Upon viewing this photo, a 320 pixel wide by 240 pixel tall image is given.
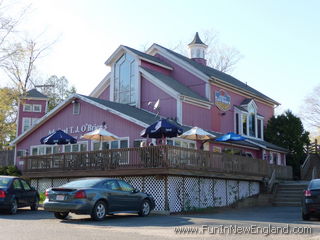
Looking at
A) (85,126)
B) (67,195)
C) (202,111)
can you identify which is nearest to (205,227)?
(67,195)

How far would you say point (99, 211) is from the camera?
13633 mm

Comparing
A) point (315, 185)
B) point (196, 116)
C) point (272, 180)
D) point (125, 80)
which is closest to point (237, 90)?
point (196, 116)

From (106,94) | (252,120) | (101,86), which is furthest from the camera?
(252,120)

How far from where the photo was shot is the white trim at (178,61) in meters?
29.7

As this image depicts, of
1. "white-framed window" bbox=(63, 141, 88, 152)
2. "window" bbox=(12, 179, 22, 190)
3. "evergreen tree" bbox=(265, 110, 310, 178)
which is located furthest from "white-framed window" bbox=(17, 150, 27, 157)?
"evergreen tree" bbox=(265, 110, 310, 178)

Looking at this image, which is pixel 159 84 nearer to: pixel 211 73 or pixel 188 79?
pixel 188 79

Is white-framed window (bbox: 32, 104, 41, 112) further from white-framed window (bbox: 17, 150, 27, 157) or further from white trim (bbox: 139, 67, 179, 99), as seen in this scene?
white trim (bbox: 139, 67, 179, 99)

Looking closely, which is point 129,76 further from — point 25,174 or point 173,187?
point 173,187

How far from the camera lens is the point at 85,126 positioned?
25.5 meters

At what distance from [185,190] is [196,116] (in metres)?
8.78

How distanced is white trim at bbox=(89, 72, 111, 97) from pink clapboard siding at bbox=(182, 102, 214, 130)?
24.5ft

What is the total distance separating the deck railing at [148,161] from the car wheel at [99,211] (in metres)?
4.83

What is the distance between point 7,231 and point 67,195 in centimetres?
283

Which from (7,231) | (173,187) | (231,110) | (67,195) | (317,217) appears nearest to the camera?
(7,231)
